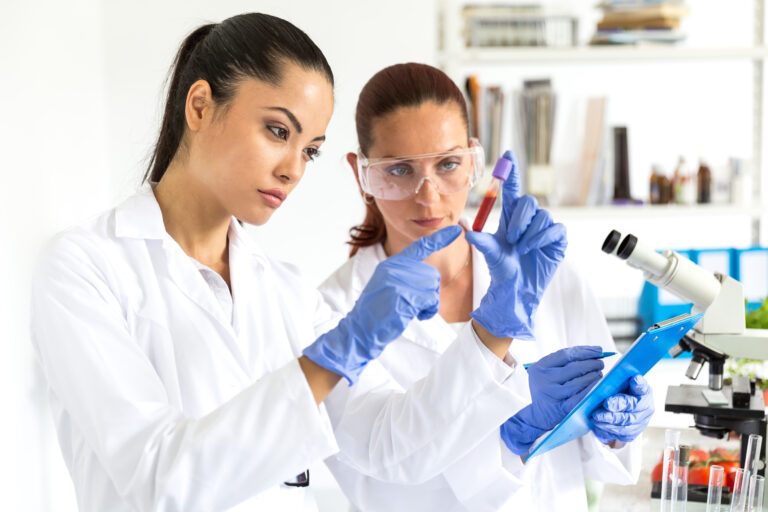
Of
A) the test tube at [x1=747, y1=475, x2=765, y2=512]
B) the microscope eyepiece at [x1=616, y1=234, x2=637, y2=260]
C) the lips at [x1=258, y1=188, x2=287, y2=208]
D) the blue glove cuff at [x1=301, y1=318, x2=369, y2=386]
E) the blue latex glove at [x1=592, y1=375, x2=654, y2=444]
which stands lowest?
the test tube at [x1=747, y1=475, x2=765, y2=512]

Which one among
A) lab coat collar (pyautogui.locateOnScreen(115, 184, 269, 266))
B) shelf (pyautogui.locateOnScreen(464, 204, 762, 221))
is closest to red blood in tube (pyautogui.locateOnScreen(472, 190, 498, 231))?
lab coat collar (pyautogui.locateOnScreen(115, 184, 269, 266))

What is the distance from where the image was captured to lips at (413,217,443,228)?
1653 millimetres

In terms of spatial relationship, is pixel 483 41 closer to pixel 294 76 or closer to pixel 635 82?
pixel 635 82

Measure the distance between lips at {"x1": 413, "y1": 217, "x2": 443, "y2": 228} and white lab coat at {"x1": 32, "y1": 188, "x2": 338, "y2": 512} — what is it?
41cm

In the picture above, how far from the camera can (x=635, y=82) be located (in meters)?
3.28

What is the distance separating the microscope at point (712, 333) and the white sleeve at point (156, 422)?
0.68 meters

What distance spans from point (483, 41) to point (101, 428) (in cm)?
227

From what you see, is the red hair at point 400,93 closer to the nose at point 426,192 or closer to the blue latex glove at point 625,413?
the nose at point 426,192

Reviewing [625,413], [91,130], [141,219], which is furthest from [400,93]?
[91,130]

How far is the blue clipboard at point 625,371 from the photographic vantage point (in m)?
1.33

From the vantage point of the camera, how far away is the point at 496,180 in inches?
52.6

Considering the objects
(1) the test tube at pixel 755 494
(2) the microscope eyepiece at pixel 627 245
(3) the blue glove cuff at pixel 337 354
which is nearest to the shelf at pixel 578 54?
(2) the microscope eyepiece at pixel 627 245

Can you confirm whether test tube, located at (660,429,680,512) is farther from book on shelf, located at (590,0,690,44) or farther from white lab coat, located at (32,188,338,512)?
book on shelf, located at (590,0,690,44)

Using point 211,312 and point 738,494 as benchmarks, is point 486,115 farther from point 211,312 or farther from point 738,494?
point 211,312
